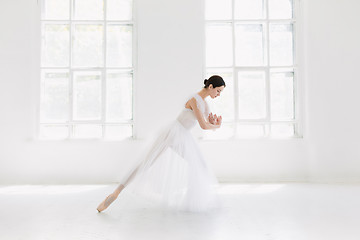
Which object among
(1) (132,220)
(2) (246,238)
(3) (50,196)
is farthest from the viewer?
(3) (50,196)

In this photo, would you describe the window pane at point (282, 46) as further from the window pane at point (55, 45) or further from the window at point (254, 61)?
the window pane at point (55, 45)

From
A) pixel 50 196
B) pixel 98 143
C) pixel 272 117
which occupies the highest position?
pixel 272 117

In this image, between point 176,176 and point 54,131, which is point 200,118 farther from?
point 54,131

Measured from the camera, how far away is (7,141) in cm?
463

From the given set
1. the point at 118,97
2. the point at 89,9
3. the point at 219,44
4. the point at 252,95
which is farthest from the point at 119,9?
the point at 252,95

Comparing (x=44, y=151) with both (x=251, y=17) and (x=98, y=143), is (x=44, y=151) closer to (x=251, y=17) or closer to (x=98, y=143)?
(x=98, y=143)

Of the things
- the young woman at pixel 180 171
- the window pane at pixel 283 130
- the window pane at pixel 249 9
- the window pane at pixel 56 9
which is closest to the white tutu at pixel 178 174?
the young woman at pixel 180 171

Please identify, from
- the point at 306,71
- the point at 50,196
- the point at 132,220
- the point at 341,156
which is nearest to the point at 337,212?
the point at 132,220

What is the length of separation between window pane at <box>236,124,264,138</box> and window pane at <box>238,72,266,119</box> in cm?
14

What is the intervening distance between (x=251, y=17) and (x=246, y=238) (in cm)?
380

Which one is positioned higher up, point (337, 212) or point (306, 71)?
point (306, 71)

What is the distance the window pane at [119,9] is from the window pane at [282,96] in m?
2.48

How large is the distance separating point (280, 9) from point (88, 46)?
2.99 meters

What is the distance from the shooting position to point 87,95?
4.87 m
